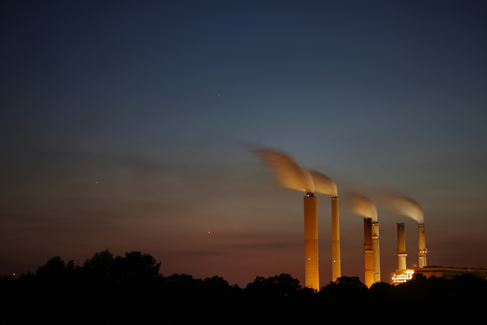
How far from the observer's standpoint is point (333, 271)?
13988 cm

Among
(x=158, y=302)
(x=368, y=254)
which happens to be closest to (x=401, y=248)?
(x=368, y=254)

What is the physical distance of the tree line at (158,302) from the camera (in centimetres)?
7631

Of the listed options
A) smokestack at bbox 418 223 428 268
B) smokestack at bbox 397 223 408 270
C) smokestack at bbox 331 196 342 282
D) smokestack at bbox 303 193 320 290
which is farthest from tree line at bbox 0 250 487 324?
smokestack at bbox 418 223 428 268

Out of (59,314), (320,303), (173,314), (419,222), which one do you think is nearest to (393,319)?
(320,303)

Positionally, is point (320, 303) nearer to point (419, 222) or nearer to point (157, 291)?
point (157, 291)

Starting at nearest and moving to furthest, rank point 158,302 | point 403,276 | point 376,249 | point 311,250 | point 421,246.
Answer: point 158,302 < point 311,250 < point 403,276 < point 376,249 < point 421,246

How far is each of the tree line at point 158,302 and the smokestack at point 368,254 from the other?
138 feet

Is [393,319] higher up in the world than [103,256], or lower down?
lower down

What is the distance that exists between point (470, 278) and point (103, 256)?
2687 inches

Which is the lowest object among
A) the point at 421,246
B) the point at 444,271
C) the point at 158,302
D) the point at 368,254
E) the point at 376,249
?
the point at 158,302

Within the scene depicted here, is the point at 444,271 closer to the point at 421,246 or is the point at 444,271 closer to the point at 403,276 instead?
the point at 403,276

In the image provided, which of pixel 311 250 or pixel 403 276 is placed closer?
pixel 311 250

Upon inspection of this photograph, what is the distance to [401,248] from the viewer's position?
15650cm

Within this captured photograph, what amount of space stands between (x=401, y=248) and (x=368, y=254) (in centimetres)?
964
